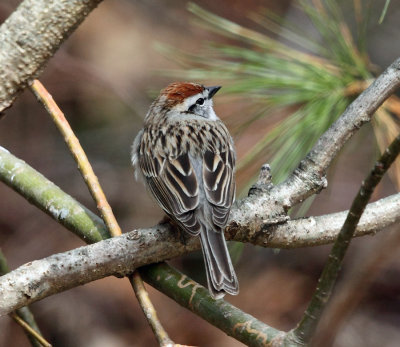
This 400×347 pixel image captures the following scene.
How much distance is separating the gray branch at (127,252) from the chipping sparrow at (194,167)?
11cm

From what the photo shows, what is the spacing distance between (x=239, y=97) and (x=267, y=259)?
172 centimetres

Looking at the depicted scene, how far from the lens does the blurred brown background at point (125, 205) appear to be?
4.44 meters

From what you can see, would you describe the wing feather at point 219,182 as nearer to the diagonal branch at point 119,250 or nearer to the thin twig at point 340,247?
the diagonal branch at point 119,250

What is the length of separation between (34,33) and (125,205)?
9.87ft

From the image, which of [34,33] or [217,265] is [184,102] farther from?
[34,33]

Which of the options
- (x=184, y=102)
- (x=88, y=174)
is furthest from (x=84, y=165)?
(x=184, y=102)

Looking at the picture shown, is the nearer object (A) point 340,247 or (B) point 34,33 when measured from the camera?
(A) point 340,247

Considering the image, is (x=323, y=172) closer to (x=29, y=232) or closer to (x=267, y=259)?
(x=267, y=259)

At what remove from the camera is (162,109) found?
11.7 feet

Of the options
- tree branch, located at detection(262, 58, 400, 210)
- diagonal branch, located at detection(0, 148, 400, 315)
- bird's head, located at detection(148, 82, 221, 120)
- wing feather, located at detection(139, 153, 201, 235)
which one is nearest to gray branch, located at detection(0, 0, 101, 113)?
diagonal branch, located at detection(0, 148, 400, 315)

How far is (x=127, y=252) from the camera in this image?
241cm

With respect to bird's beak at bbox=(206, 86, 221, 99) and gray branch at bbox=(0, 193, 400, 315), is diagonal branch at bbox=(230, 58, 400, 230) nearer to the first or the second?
gray branch at bbox=(0, 193, 400, 315)

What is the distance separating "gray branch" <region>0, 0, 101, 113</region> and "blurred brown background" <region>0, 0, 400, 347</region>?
4.72 ft

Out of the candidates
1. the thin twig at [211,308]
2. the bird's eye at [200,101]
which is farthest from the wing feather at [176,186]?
the bird's eye at [200,101]
